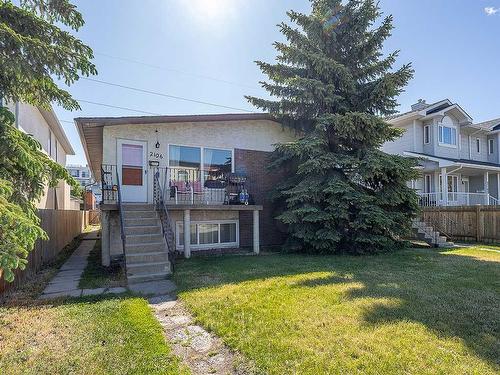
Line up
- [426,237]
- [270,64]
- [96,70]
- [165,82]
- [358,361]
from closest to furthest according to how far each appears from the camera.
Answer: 1. [358,361]
2. [96,70]
3. [270,64]
4. [426,237]
5. [165,82]

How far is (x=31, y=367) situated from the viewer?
3418 millimetres

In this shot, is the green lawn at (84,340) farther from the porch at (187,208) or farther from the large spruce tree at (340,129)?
the large spruce tree at (340,129)

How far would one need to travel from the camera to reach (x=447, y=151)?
20281 millimetres

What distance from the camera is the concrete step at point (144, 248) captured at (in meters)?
7.93

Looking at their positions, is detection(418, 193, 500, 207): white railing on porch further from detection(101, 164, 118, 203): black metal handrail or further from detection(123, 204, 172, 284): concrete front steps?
detection(101, 164, 118, 203): black metal handrail

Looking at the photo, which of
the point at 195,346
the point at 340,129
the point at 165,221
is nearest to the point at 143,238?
the point at 165,221

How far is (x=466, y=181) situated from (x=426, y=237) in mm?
11918

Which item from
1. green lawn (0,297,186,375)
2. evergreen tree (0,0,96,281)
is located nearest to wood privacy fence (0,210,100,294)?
green lawn (0,297,186,375)

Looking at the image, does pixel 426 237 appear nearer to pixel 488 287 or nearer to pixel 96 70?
pixel 488 287

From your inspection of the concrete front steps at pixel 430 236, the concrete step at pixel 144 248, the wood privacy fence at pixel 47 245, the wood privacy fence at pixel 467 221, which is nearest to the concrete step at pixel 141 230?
the concrete step at pixel 144 248

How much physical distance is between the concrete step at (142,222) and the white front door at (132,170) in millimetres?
1662

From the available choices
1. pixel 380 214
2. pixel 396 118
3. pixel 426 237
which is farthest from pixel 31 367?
pixel 396 118

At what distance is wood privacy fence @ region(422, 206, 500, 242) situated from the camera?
1388 cm

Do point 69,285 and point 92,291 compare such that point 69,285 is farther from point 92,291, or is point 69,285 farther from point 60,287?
point 92,291
